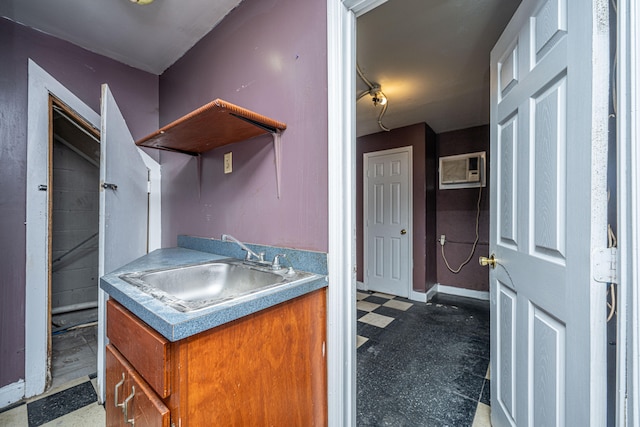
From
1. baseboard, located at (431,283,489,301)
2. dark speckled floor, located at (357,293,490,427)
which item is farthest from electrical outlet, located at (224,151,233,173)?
baseboard, located at (431,283,489,301)

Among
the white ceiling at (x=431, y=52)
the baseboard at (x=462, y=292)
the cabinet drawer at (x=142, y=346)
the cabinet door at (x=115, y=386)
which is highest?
the white ceiling at (x=431, y=52)

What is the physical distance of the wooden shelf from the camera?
108 cm

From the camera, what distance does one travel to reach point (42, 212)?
1608mm

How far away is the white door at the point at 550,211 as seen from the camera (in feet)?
2.15

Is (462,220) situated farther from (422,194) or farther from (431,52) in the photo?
(431,52)

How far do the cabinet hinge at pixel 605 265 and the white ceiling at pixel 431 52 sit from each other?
4.47ft

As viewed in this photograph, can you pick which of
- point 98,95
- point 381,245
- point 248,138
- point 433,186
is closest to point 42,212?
point 98,95

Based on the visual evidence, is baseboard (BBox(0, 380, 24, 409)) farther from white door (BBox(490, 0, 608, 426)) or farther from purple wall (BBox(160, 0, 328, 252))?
white door (BBox(490, 0, 608, 426))

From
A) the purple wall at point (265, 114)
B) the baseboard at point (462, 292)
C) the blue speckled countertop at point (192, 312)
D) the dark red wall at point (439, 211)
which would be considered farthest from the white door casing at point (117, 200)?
the baseboard at point (462, 292)

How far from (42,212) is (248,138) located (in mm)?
1350

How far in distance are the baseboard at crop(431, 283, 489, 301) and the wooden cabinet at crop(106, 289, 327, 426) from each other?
3.00 metres

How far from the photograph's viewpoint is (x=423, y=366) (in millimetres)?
1850

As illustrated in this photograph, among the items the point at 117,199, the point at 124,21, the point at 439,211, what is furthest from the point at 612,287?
the point at 439,211
